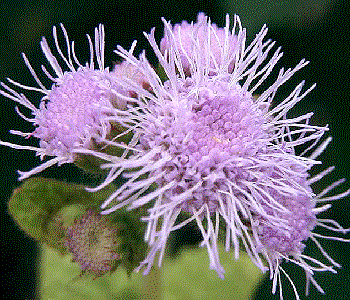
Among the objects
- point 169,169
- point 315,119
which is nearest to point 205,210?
point 169,169

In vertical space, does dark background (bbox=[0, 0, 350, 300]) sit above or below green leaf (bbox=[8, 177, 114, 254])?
above

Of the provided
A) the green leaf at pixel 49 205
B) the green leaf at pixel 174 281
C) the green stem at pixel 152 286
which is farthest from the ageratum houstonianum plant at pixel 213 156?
the green leaf at pixel 174 281

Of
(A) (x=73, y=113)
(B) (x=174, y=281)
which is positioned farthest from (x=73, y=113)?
(B) (x=174, y=281)

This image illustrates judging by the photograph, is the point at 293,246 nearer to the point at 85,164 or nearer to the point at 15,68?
the point at 85,164

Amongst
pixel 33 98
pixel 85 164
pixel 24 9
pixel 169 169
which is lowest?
pixel 169 169

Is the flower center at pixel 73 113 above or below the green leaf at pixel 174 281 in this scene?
above

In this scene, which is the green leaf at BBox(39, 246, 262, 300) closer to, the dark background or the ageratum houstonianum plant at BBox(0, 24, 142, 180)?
the dark background

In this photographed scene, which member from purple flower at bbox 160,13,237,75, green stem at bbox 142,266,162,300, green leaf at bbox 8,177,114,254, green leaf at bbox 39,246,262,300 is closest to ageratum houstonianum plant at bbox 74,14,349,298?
purple flower at bbox 160,13,237,75

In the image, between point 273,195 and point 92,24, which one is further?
point 92,24

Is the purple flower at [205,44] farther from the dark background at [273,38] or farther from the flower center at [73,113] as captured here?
the dark background at [273,38]
